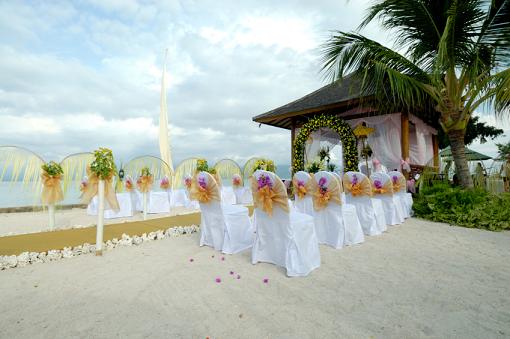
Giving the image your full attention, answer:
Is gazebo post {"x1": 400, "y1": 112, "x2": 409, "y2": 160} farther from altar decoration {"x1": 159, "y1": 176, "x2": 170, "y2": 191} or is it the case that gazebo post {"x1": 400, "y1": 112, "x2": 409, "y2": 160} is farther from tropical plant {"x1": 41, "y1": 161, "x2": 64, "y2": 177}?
tropical plant {"x1": 41, "y1": 161, "x2": 64, "y2": 177}

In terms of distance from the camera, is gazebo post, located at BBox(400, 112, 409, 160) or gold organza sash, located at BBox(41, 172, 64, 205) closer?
gold organza sash, located at BBox(41, 172, 64, 205)

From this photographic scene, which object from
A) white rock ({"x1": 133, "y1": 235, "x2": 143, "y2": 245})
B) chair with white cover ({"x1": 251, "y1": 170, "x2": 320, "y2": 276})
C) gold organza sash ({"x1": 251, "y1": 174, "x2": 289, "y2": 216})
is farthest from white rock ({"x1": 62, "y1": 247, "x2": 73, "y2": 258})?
gold organza sash ({"x1": 251, "y1": 174, "x2": 289, "y2": 216})

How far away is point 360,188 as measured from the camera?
16.4ft

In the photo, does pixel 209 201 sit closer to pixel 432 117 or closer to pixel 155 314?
pixel 155 314

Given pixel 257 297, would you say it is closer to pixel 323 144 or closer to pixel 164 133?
pixel 323 144

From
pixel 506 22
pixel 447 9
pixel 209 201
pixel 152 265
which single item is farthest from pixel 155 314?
pixel 506 22

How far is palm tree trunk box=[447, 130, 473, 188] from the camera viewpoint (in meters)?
6.66

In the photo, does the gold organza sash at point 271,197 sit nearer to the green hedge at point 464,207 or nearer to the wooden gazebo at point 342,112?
the green hedge at point 464,207

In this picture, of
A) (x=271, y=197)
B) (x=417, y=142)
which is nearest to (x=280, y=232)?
(x=271, y=197)

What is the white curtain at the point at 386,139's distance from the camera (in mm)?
A: 9273

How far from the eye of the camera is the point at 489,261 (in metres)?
3.51

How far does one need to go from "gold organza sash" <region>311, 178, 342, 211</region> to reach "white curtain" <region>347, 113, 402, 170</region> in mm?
6148

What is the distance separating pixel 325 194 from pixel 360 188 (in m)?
1.18

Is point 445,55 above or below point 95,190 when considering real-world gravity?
above
